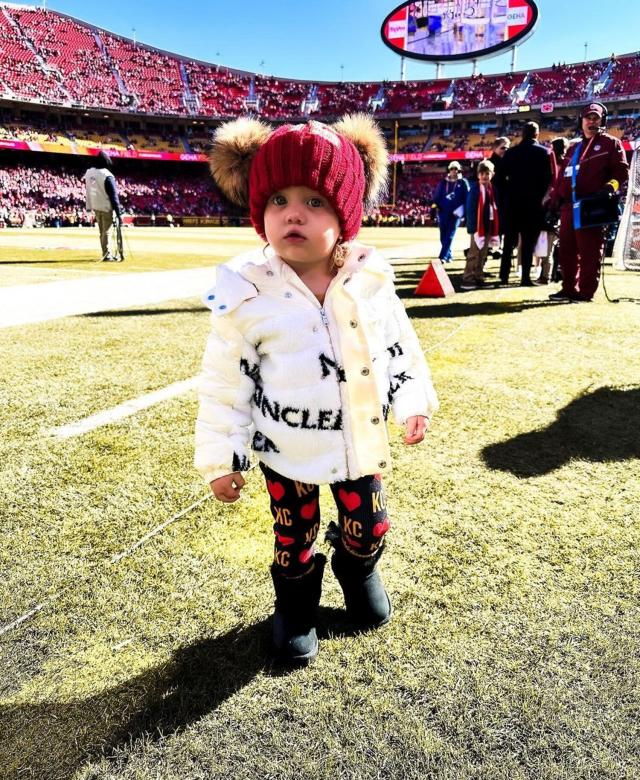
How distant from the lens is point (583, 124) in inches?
248

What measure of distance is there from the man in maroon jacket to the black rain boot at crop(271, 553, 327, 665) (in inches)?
249

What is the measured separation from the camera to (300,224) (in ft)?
4.75

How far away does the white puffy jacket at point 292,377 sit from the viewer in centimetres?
150

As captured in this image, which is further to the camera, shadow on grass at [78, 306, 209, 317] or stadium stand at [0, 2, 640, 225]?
stadium stand at [0, 2, 640, 225]

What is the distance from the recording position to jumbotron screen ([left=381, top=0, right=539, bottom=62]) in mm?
47781

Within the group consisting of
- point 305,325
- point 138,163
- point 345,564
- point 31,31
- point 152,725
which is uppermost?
point 31,31

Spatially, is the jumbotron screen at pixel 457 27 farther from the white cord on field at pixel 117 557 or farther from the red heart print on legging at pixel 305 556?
the red heart print on legging at pixel 305 556

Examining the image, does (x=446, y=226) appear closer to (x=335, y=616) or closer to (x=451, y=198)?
(x=451, y=198)

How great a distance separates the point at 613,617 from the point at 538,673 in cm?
37

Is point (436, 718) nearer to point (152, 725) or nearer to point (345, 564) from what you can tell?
point (345, 564)

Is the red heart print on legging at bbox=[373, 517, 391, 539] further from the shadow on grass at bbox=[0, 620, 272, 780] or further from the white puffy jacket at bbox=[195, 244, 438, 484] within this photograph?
the shadow on grass at bbox=[0, 620, 272, 780]

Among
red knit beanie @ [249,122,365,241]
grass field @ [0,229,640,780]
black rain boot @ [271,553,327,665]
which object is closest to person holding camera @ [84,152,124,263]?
grass field @ [0,229,640,780]

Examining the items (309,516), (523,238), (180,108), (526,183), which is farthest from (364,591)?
(180,108)

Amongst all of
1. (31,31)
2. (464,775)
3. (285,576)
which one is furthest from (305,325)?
(31,31)
